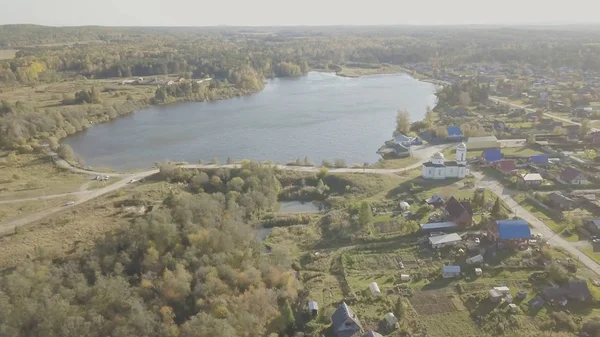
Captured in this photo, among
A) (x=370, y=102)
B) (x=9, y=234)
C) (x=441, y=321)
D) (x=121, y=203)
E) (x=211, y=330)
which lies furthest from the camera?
(x=370, y=102)

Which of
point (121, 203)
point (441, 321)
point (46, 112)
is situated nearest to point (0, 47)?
point (46, 112)

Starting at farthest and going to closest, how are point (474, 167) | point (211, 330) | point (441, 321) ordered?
point (474, 167)
point (441, 321)
point (211, 330)

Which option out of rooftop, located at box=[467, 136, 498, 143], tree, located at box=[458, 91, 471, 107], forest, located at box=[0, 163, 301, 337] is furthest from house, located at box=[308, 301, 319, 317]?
tree, located at box=[458, 91, 471, 107]

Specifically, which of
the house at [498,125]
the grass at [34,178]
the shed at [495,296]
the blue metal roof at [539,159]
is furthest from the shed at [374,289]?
the house at [498,125]

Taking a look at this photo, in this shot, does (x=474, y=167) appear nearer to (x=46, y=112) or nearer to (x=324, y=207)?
(x=324, y=207)

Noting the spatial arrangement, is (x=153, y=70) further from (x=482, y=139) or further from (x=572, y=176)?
(x=572, y=176)

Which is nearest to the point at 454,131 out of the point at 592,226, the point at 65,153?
the point at 592,226

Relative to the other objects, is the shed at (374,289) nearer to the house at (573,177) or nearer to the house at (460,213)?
the house at (460,213)
